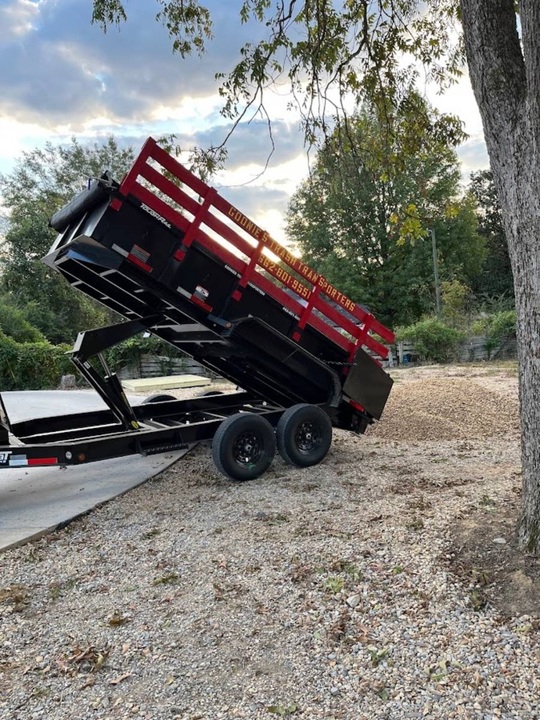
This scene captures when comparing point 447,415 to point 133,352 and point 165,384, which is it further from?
point 133,352

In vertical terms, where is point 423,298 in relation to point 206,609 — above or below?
above

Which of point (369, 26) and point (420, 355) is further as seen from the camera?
point (420, 355)

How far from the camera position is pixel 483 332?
20.7m

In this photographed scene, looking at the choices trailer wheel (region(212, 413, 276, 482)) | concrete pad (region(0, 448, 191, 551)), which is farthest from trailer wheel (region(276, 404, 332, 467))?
concrete pad (region(0, 448, 191, 551))

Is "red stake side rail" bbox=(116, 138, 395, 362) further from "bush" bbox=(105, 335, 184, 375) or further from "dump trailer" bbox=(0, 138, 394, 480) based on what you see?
"bush" bbox=(105, 335, 184, 375)

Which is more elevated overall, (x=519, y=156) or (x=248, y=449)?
(x=519, y=156)

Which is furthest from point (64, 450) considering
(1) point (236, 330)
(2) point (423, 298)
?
(2) point (423, 298)

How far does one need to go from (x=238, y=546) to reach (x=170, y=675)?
4.55ft

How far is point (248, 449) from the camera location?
18.4 feet

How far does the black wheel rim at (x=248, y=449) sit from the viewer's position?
5.52m

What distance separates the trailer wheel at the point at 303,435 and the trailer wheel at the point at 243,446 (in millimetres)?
223

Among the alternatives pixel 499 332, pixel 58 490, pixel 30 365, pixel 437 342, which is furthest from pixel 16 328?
pixel 499 332

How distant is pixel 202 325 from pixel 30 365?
1044 centimetres

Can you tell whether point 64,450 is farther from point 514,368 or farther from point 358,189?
point 514,368
